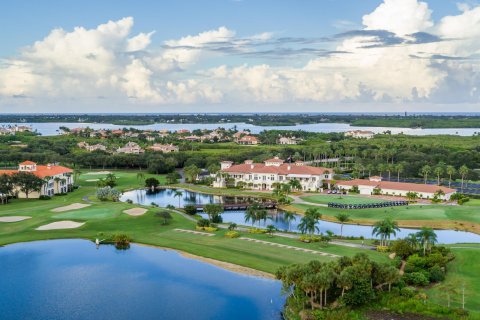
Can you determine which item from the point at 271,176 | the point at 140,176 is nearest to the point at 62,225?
the point at 271,176

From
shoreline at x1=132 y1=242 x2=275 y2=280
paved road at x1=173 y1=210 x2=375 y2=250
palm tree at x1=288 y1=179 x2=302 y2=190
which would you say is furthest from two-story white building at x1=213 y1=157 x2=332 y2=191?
shoreline at x1=132 y1=242 x2=275 y2=280

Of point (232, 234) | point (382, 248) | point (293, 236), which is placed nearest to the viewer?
point (382, 248)

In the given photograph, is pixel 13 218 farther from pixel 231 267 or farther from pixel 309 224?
pixel 309 224

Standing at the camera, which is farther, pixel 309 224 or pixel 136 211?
pixel 136 211

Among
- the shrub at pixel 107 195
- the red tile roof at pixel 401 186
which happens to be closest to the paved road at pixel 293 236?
the shrub at pixel 107 195

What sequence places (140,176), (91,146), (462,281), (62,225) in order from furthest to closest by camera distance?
(91,146) < (140,176) < (62,225) < (462,281)

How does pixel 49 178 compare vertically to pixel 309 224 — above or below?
above

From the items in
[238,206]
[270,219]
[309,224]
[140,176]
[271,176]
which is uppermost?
[309,224]

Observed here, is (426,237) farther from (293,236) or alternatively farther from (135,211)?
(135,211)
